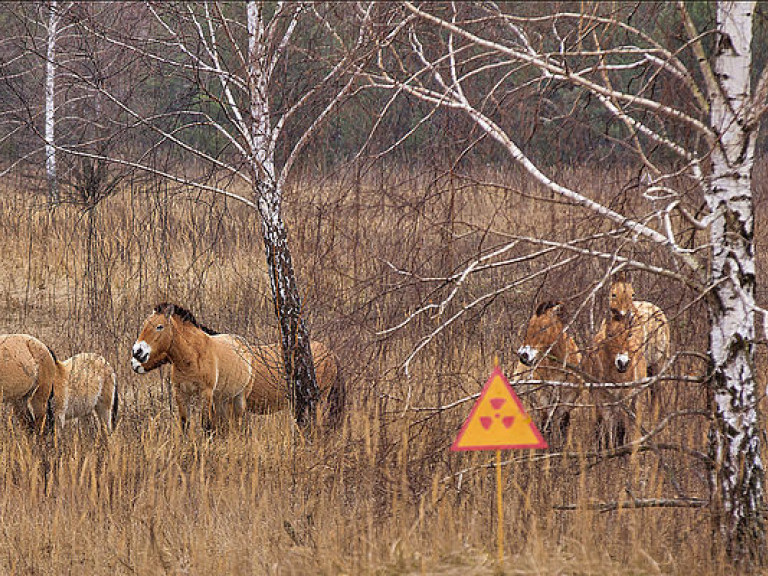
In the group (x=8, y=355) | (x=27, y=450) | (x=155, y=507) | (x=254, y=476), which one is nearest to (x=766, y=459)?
(x=254, y=476)

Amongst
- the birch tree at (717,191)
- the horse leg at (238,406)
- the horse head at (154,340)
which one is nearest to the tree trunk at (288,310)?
the horse leg at (238,406)

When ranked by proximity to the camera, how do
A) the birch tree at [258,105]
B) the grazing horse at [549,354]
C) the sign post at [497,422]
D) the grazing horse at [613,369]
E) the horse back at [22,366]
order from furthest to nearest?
the horse back at [22,366] < the birch tree at [258,105] < the grazing horse at [613,369] < the grazing horse at [549,354] < the sign post at [497,422]

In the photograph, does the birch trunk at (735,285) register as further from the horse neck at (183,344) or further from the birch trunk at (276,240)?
the horse neck at (183,344)

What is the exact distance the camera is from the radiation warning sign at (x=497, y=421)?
4.57 m

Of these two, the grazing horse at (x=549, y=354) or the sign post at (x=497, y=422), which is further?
the grazing horse at (x=549, y=354)

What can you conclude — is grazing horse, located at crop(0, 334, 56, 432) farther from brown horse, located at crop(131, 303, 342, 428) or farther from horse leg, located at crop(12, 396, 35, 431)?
brown horse, located at crop(131, 303, 342, 428)

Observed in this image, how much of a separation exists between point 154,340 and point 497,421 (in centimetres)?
379

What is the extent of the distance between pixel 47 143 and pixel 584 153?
4151mm

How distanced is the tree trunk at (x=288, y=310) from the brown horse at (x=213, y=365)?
0.49ft

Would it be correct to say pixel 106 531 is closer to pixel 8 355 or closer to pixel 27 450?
pixel 27 450

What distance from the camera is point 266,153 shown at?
7398mm

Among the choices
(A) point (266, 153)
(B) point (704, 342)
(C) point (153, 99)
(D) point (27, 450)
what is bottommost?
(D) point (27, 450)

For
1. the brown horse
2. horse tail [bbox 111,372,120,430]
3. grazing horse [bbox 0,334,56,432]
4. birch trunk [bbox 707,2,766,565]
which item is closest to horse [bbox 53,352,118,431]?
horse tail [bbox 111,372,120,430]

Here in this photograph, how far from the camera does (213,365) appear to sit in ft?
26.0
